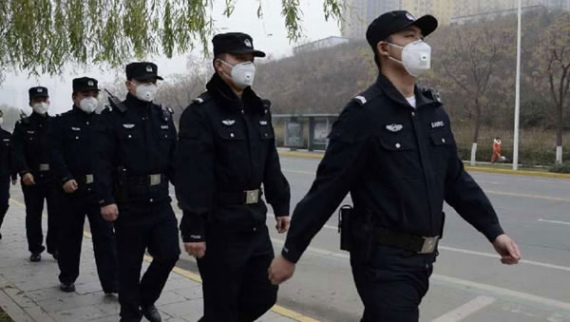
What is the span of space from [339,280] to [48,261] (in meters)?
3.35

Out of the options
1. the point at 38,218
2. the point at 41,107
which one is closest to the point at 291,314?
the point at 38,218

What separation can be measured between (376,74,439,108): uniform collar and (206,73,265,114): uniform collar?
100cm

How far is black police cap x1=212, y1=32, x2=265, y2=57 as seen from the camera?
3.41m

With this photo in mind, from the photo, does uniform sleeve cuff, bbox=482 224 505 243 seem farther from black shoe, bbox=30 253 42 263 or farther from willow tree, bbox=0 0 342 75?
black shoe, bbox=30 253 42 263

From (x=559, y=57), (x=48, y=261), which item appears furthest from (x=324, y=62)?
(x=48, y=261)

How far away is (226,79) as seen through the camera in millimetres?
3432

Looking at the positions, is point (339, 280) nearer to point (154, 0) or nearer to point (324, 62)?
point (154, 0)

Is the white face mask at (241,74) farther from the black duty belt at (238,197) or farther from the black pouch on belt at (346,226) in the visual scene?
the black pouch on belt at (346,226)

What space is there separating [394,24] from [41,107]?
5.18m

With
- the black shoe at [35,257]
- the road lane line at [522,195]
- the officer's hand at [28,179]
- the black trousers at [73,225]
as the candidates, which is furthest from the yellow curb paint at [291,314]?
the road lane line at [522,195]

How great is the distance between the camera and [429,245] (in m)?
2.57

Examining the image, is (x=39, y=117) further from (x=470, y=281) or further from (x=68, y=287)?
(x=470, y=281)

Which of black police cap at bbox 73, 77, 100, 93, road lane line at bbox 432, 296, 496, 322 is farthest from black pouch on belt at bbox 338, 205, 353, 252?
black police cap at bbox 73, 77, 100, 93

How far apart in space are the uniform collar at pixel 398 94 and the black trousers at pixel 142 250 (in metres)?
2.27
